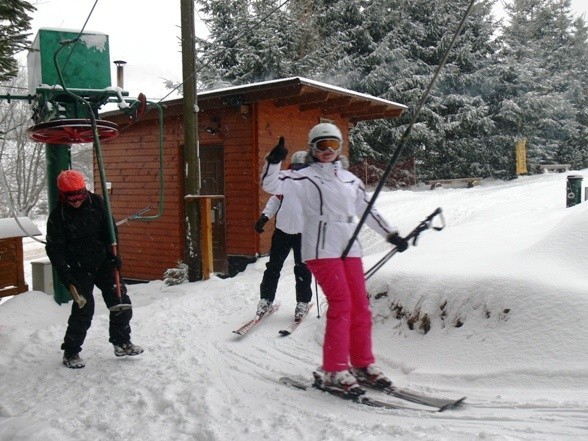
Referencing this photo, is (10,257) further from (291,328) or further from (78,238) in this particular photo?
(291,328)

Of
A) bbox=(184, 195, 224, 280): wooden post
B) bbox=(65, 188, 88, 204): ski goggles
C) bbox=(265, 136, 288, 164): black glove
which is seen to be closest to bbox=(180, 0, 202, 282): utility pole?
bbox=(184, 195, 224, 280): wooden post

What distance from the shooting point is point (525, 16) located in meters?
30.5

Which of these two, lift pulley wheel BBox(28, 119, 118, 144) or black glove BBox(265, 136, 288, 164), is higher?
lift pulley wheel BBox(28, 119, 118, 144)

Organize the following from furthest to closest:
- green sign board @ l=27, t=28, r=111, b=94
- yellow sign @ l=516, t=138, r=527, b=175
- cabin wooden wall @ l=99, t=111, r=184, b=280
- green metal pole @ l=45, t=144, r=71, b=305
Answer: yellow sign @ l=516, t=138, r=527, b=175 < cabin wooden wall @ l=99, t=111, r=184, b=280 < green metal pole @ l=45, t=144, r=71, b=305 < green sign board @ l=27, t=28, r=111, b=94

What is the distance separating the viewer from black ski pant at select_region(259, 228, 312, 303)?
550 cm

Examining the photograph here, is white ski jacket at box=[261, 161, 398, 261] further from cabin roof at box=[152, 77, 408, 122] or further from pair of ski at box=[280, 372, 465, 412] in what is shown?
cabin roof at box=[152, 77, 408, 122]

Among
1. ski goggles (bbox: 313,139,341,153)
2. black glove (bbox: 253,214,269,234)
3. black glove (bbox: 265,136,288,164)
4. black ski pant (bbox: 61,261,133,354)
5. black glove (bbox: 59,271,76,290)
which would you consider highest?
ski goggles (bbox: 313,139,341,153)

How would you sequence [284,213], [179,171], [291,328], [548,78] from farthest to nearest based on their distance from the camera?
1. [548,78]
2. [179,171]
3. [284,213]
4. [291,328]

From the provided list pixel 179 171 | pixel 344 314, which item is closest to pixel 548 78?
pixel 179 171

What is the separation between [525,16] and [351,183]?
31661 millimetres

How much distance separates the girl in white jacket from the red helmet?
158cm

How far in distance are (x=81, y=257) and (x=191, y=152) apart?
13.4ft

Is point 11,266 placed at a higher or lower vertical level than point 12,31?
lower

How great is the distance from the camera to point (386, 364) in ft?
13.8
